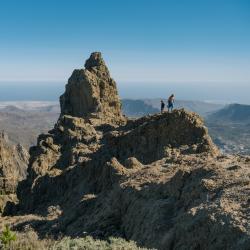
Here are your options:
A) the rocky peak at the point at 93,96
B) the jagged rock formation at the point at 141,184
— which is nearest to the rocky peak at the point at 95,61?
the rocky peak at the point at 93,96

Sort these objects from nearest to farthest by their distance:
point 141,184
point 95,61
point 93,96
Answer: point 141,184 → point 93,96 → point 95,61

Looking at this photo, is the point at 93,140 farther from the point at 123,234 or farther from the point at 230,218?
the point at 230,218

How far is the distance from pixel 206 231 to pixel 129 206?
23.3 feet

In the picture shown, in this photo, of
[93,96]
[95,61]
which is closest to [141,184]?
[93,96]

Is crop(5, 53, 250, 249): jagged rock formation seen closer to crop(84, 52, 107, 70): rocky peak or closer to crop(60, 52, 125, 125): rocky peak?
crop(60, 52, 125, 125): rocky peak

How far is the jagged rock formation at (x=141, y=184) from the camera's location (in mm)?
15516

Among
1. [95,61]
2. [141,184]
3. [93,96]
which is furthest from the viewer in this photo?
[95,61]

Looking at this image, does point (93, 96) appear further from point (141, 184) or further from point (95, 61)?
point (141, 184)

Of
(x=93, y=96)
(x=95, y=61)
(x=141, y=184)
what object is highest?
(x=95, y=61)

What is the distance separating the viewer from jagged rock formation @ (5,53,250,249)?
15516mm

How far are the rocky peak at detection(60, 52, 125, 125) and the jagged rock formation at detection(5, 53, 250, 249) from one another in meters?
0.34

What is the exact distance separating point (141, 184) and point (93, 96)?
114ft

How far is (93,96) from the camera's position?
5703 centimetres

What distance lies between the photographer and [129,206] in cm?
2131
